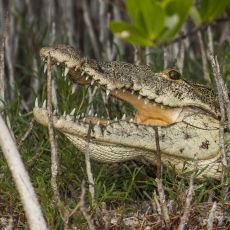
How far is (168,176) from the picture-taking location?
11.3ft

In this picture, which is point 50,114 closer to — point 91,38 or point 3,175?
point 3,175

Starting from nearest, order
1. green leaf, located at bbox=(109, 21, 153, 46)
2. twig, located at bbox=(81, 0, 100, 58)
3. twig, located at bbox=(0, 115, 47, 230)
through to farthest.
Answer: twig, located at bbox=(0, 115, 47, 230) → green leaf, located at bbox=(109, 21, 153, 46) → twig, located at bbox=(81, 0, 100, 58)

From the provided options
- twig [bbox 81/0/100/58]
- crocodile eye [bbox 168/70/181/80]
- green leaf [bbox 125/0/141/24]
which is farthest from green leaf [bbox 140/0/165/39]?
twig [bbox 81/0/100/58]

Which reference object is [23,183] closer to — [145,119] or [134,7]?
[145,119]

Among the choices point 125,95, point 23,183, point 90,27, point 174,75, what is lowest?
point 23,183

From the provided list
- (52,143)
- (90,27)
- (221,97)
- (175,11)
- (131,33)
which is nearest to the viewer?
(52,143)

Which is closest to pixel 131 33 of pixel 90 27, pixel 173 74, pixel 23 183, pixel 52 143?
pixel 173 74

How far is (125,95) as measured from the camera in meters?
3.43

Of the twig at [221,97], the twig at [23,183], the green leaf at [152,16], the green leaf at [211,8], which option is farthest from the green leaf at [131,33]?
the twig at [23,183]

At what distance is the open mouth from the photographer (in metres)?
3.17

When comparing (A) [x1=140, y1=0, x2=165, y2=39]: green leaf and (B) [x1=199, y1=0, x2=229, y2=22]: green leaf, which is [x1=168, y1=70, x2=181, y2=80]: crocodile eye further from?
(B) [x1=199, y1=0, x2=229, y2=22]: green leaf

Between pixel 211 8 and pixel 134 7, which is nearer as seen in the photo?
pixel 134 7

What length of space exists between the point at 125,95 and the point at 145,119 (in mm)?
185

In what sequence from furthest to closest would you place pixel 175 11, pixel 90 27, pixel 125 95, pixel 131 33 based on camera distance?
pixel 90 27 → pixel 131 33 → pixel 175 11 → pixel 125 95
